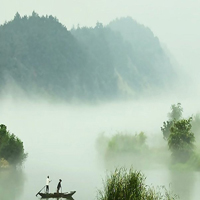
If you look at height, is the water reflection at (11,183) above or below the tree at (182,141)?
below

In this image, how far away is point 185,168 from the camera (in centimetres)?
7881

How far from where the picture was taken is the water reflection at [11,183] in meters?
57.6

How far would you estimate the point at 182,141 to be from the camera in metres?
82.5

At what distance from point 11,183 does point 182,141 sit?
3530cm

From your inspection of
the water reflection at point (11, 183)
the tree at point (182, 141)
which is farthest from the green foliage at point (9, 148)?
the tree at point (182, 141)

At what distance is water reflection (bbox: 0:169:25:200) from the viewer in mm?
57562

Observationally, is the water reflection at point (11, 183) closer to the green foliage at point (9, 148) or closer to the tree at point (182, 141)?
the green foliage at point (9, 148)

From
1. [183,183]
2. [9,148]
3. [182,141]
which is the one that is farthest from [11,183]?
[182,141]

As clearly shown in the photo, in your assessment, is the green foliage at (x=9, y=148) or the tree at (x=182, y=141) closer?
the tree at (x=182, y=141)

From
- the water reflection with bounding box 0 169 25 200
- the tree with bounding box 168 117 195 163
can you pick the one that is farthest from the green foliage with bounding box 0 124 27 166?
the tree with bounding box 168 117 195 163

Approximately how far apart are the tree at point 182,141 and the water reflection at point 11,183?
103 ft

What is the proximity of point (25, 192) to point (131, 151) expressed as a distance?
45.5m

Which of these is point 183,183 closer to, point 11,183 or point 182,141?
point 182,141

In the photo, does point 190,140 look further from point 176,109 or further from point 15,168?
point 15,168
